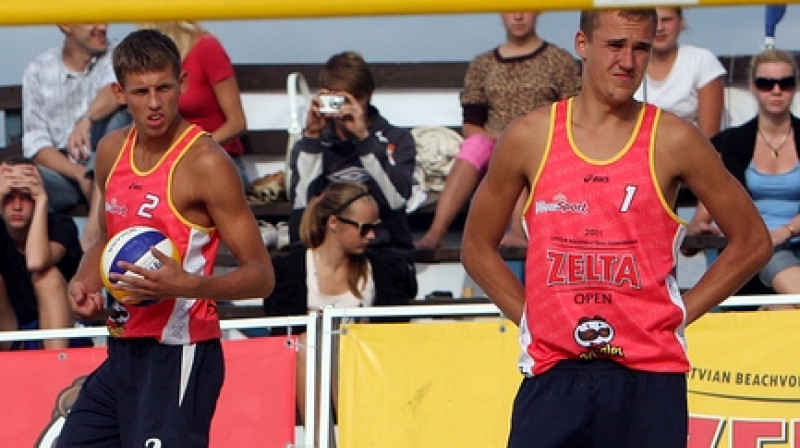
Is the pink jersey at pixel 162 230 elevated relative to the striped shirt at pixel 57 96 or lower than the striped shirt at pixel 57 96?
lower

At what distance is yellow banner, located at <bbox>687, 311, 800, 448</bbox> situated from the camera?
726 cm

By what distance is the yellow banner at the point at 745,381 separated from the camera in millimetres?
7258

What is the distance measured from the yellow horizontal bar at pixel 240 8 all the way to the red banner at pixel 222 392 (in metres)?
3.90

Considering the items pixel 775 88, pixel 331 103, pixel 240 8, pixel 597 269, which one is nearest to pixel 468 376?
pixel 331 103

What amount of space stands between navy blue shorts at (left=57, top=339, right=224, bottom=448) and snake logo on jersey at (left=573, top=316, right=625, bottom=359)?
5.72 feet

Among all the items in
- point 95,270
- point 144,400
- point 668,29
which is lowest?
point 144,400

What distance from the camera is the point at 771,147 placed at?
8.80 metres

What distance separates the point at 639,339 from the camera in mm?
4719

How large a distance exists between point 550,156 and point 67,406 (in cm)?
385

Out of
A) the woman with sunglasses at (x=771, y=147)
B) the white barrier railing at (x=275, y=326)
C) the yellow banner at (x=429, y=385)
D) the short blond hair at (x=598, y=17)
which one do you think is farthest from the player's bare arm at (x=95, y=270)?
the woman with sunglasses at (x=771, y=147)

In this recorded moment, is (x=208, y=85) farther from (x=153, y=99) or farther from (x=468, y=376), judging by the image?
(x=153, y=99)

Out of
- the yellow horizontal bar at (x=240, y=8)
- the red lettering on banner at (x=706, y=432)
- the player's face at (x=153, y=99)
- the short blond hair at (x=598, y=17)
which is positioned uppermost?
the short blond hair at (x=598, y=17)

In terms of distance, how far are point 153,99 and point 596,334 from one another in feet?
6.76

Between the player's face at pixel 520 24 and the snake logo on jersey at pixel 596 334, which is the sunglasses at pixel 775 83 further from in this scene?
the snake logo on jersey at pixel 596 334
